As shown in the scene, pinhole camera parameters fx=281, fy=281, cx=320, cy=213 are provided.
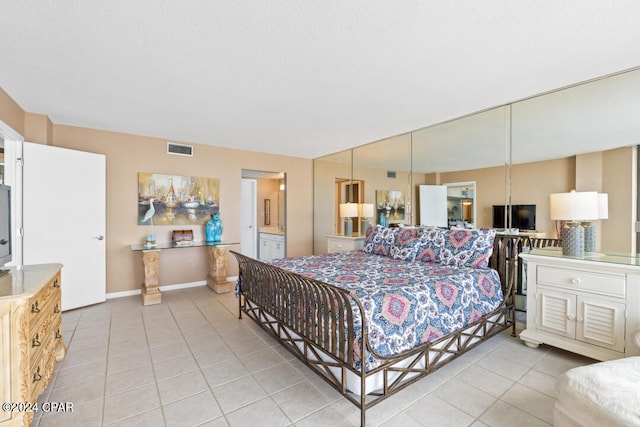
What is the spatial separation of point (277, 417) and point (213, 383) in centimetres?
65

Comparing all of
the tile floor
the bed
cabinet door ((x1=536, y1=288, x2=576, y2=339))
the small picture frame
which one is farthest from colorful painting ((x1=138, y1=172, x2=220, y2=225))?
cabinet door ((x1=536, y1=288, x2=576, y2=339))

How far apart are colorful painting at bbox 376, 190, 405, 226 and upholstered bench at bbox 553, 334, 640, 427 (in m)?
3.02

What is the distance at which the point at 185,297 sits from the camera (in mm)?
4238

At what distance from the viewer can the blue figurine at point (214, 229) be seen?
470 cm

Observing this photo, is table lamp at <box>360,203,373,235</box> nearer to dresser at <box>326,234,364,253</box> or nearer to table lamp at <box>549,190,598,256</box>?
dresser at <box>326,234,364,253</box>

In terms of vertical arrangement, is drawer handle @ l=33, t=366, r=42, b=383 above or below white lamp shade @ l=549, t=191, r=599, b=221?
below

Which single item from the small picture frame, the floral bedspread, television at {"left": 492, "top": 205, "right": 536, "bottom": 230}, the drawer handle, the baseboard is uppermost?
television at {"left": 492, "top": 205, "right": 536, "bottom": 230}

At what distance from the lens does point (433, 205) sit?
4.01 meters

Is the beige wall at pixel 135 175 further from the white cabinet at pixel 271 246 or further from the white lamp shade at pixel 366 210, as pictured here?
the white lamp shade at pixel 366 210

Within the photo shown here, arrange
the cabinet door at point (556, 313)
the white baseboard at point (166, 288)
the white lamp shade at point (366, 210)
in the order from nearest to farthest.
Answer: the cabinet door at point (556, 313)
the white baseboard at point (166, 288)
the white lamp shade at point (366, 210)

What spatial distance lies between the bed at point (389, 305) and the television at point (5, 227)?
1.81 meters

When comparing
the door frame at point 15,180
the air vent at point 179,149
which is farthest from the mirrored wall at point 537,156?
the door frame at point 15,180

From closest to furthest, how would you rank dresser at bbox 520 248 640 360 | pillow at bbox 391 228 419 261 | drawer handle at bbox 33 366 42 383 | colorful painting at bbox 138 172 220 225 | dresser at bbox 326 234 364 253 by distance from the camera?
drawer handle at bbox 33 366 42 383
dresser at bbox 520 248 640 360
pillow at bbox 391 228 419 261
colorful painting at bbox 138 172 220 225
dresser at bbox 326 234 364 253

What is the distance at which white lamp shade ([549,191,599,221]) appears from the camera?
244 cm
